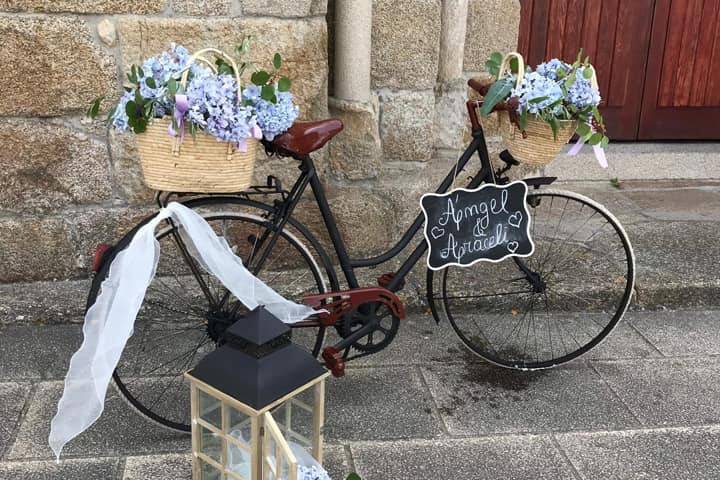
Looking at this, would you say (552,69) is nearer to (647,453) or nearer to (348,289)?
(348,289)

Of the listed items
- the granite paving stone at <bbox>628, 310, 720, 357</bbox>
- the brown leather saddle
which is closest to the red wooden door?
the granite paving stone at <bbox>628, 310, 720, 357</bbox>

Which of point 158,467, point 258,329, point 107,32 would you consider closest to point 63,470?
point 158,467

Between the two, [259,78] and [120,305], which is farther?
[259,78]

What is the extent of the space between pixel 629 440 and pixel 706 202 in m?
2.72

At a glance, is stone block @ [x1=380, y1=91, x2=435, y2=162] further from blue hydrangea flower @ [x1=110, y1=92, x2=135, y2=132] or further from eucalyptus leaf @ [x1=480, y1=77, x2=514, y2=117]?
blue hydrangea flower @ [x1=110, y1=92, x2=135, y2=132]

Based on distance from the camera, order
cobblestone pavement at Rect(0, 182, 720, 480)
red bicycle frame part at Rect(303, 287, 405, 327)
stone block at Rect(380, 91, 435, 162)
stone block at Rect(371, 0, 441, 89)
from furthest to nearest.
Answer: stone block at Rect(380, 91, 435, 162) < stone block at Rect(371, 0, 441, 89) < red bicycle frame part at Rect(303, 287, 405, 327) < cobblestone pavement at Rect(0, 182, 720, 480)

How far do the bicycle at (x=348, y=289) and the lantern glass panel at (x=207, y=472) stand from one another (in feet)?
2.28

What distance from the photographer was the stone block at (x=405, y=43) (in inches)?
141

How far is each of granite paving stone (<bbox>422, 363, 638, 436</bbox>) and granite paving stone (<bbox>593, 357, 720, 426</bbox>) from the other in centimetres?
7

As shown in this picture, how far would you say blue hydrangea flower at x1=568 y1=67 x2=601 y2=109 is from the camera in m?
2.56

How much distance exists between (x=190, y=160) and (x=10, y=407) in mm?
1352

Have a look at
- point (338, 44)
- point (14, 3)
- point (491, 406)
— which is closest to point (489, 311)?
point (491, 406)

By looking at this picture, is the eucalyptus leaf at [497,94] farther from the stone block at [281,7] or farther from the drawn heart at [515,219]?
the stone block at [281,7]

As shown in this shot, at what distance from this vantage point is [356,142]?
3.65 meters
